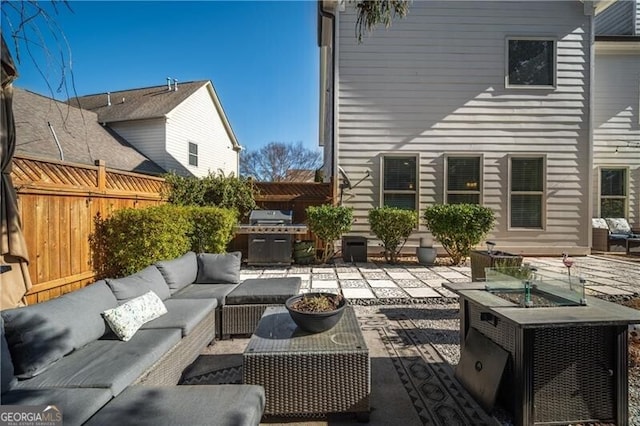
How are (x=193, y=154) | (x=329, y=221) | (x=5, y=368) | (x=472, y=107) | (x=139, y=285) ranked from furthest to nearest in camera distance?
1. (x=193, y=154)
2. (x=472, y=107)
3. (x=329, y=221)
4. (x=139, y=285)
5. (x=5, y=368)

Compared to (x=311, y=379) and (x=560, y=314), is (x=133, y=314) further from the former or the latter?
(x=560, y=314)

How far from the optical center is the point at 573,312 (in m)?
1.95

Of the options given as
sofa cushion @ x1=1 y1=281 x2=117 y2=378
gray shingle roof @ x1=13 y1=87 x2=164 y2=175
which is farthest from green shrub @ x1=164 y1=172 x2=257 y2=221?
sofa cushion @ x1=1 y1=281 x2=117 y2=378

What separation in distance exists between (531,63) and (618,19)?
471cm

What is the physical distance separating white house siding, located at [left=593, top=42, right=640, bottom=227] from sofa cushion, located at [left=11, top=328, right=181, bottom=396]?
10.8 meters

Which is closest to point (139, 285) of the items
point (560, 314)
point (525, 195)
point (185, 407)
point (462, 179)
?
point (185, 407)

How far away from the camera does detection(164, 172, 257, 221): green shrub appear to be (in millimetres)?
6742

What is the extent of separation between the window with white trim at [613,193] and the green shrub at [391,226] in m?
5.90

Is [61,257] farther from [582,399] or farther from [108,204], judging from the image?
[582,399]

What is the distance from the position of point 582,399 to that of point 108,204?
5975mm

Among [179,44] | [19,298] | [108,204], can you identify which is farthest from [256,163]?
[19,298]

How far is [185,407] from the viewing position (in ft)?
4.80

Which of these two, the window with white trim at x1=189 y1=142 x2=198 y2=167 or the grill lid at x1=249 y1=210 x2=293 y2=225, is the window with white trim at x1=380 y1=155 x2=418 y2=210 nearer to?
the grill lid at x1=249 y1=210 x2=293 y2=225

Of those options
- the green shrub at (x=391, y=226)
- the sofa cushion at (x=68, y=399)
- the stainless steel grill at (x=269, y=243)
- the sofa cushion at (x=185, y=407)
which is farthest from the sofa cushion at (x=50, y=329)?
the green shrub at (x=391, y=226)
